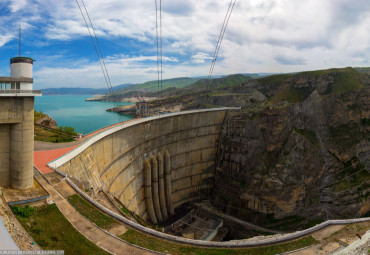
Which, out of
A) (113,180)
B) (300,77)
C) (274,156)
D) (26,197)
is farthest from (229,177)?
(26,197)

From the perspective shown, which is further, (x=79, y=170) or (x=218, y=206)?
(x=218, y=206)

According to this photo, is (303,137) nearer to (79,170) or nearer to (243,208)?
→ (243,208)

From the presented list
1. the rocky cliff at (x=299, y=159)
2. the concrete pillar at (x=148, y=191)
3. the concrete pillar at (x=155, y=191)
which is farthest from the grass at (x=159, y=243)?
the rocky cliff at (x=299, y=159)

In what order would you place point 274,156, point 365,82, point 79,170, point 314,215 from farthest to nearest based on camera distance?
1. point 365,82
2. point 274,156
3. point 314,215
4. point 79,170

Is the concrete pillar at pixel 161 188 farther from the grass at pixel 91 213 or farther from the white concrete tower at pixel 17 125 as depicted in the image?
the white concrete tower at pixel 17 125

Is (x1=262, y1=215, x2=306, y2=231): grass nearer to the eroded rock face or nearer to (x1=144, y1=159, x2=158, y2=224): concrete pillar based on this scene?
the eroded rock face

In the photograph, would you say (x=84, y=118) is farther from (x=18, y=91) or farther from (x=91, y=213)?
(x=91, y=213)
